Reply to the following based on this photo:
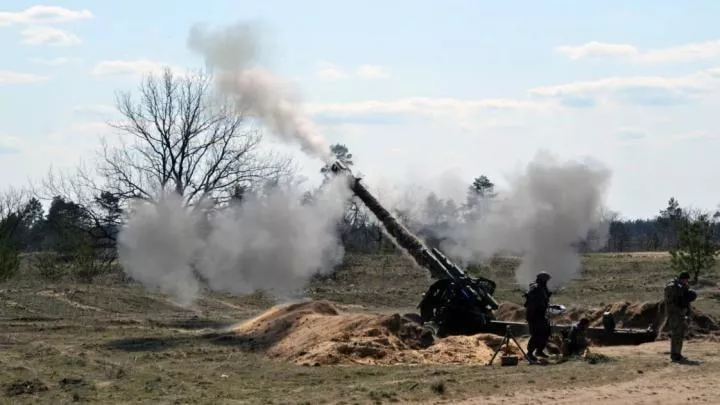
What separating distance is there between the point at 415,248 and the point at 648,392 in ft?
37.9

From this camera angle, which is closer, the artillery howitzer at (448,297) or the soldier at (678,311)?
the soldier at (678,311)

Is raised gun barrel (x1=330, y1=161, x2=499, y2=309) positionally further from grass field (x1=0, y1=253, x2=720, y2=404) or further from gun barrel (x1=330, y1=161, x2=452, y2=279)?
grass field (x1=0, y1=253, x2=720, y2=404)

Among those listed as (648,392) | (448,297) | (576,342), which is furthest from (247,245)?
(648,392)

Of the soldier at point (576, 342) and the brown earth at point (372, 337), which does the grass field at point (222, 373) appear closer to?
the soldier at point (576, 342)

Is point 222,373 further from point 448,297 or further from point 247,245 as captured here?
point 247,245

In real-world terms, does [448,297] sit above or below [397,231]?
below

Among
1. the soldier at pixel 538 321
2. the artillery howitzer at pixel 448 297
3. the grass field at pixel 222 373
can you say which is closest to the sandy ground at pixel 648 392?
the grass field at pixel 222 373

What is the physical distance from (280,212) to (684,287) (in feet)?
46.8

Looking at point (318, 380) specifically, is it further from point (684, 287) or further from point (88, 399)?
point (684, 287)

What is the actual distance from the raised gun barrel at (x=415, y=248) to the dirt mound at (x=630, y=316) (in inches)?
50.4

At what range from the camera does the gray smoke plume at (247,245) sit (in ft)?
97.7

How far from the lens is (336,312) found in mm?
26391

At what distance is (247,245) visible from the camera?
2988 cm

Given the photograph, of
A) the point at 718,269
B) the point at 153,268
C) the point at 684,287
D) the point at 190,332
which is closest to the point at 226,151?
the point at 153,268
